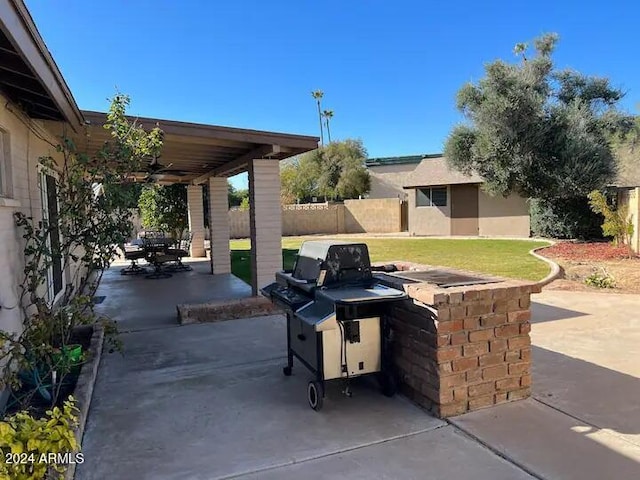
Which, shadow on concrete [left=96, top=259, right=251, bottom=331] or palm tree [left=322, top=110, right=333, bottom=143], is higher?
palm tree [left=322, top=110, right=333, bottom=143]

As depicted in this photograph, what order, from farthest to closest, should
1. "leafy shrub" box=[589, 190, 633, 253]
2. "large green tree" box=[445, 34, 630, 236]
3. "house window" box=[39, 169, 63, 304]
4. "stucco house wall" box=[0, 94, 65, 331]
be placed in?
1. "large green tree" box=[445, 34, 630, 236]
2. "leafy shrub" box=[589, 190, 633, 253]
3. "house window" box=[39, 169, 63, 304]
4. "stucco house wall" box=[0, 94, 65, 331]

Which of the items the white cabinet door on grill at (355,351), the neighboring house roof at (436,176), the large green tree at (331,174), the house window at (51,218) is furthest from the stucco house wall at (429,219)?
the white cabinet door on grill at (355,351)

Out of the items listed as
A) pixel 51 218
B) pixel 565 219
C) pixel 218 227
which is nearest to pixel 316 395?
pixel 51 218

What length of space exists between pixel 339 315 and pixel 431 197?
2236 cm

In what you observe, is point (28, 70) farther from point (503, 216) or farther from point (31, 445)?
point (503, 216)

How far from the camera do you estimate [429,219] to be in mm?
25062

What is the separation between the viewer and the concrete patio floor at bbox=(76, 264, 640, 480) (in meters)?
2.92

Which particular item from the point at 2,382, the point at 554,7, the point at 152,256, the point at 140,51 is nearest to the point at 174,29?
the point at 140,51

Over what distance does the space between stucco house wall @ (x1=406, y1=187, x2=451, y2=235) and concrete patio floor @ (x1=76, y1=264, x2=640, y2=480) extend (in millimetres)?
19156

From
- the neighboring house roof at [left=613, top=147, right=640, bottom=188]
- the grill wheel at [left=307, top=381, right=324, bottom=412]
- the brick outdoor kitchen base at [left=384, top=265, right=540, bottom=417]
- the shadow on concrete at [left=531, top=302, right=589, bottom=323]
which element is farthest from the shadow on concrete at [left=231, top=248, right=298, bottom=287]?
the neighboring house roof at [left=613, top=147, right=640, bottom=188]

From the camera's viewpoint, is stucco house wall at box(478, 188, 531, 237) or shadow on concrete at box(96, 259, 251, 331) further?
stucco house wall at box(478, 188, 531, 237)

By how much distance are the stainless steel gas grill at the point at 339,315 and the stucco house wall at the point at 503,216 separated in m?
20.5

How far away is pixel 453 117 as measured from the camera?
67.5 ft

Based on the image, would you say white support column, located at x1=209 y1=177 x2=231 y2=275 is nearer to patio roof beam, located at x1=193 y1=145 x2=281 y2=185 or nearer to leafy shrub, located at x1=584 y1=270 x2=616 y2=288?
patio roof beam, located at x1=193 y1=145 x2=281 y2=185
